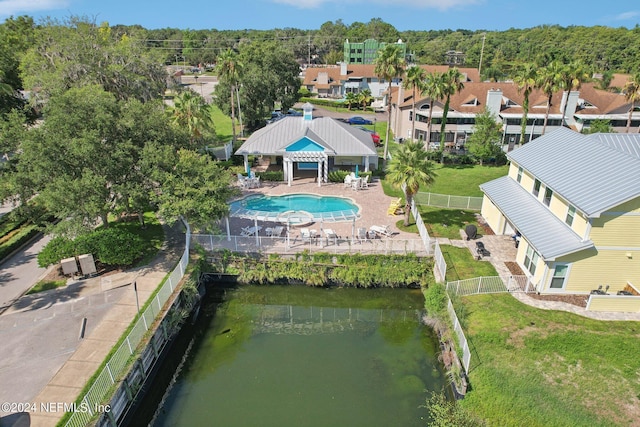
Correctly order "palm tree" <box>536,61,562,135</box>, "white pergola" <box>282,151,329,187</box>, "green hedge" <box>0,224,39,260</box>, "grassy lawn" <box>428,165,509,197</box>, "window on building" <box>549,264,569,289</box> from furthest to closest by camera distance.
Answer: "palm tree" <box>536,61,562,135</box>
"grassy lawn" <box>428,165,509,197</box>
"white pergola" <box>282,151,329,187</box>
"green hedge" <box>0,224,39,260</box>
"window on building" <box>549,264,569,289</box>

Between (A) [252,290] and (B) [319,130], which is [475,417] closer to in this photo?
(A) [252,290]

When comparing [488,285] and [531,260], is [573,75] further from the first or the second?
[488,285]

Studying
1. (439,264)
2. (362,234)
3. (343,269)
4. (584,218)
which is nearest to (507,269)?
(439,264)

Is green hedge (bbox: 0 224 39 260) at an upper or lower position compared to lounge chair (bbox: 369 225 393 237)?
lower

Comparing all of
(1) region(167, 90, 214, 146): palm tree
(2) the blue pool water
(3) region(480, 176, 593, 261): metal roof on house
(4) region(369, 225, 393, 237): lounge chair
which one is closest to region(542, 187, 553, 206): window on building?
(3) region(480, 176, 593, 261): metal roof on house

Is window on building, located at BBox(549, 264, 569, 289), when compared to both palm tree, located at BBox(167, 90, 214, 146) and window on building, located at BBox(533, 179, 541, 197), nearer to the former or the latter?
window on building, located at BBox(533, 179, 541, 197)

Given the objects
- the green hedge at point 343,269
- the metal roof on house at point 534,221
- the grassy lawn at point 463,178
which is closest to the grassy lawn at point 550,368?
the metal roof on house at point 534,221

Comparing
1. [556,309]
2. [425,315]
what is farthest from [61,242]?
[556,309]
